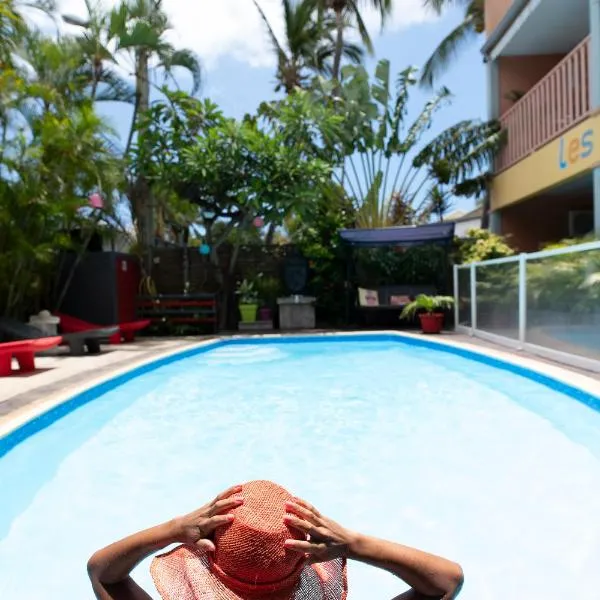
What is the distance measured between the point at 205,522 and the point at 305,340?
10.9m

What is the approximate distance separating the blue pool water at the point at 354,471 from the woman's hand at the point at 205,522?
5.75 feet

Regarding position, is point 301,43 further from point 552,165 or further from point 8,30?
point 8,30

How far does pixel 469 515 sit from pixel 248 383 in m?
4.74

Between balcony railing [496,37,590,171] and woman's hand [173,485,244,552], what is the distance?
1007cm

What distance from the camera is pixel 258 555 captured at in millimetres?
1142

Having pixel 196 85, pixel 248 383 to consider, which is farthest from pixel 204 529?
pixel 196 85

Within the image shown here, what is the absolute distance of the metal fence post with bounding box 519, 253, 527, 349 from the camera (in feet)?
28.7

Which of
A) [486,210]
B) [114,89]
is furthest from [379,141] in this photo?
[114,89]

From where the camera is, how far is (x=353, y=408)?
21.0 feet

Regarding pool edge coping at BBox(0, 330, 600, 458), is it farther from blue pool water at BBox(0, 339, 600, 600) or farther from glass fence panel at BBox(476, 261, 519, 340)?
glass fence panel at BBox(476, 261, 519, 340)

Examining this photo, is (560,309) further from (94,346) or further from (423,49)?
(423,49)

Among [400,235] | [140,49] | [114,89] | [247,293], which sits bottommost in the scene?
[247,293]

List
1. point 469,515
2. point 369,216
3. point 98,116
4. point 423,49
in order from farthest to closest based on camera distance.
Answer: point 423,49 < point 369,216 < point 98,116 < point 469,515

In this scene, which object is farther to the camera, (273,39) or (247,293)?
(273,39)
